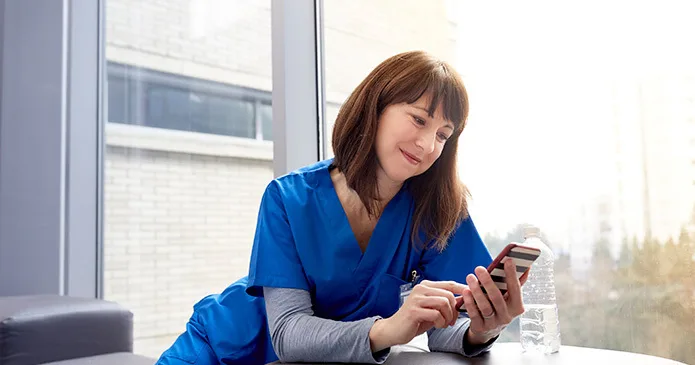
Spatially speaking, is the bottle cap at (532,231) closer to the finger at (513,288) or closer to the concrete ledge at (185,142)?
the finger at (513,288)

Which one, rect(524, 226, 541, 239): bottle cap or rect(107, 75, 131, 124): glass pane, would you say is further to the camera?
rect(107, 75, 131, 124): glass pane

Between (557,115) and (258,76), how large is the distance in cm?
114

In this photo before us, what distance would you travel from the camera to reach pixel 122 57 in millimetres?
3146

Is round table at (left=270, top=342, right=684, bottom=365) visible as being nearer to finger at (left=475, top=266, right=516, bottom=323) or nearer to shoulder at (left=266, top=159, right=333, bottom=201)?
finger at (left=475, top=266, right=516, bottom=323)

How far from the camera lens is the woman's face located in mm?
1243

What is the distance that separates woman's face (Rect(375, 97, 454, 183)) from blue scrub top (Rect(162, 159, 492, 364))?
10 centimetres

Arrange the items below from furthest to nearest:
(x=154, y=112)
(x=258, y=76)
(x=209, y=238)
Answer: (x=154, y=112) → (x=209, y=238) → (x=258, y=76)

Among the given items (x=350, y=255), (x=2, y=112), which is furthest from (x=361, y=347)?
(x=2, y=112)

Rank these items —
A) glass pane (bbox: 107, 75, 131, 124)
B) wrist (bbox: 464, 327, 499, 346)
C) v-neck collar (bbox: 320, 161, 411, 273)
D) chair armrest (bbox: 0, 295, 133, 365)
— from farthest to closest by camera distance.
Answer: glass pane (bbox: 107, 75, 131, 124)
chair armrest (bbox: 0, 295, 133, 365)
v-neck collar (bbox: 320, 161, 411, 273)
wrist (bbox: 464, 327, 499, 346)

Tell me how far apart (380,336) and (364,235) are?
0.93 ft

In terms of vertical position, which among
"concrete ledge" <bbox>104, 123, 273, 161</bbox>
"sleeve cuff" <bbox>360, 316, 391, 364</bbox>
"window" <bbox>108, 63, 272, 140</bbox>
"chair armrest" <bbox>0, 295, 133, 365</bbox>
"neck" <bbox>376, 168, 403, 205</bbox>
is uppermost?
"window" <bbox>108, 63, 272, 140</bbox>

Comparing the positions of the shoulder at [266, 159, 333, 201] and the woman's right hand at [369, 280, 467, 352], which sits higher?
the shoulder at [266, 159, 333, 201]

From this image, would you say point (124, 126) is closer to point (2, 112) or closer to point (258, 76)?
point (2, 112)

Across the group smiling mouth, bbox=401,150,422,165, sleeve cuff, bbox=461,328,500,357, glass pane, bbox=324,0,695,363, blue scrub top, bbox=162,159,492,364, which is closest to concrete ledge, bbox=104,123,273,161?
glass pane, bbox=324,0,695,363
